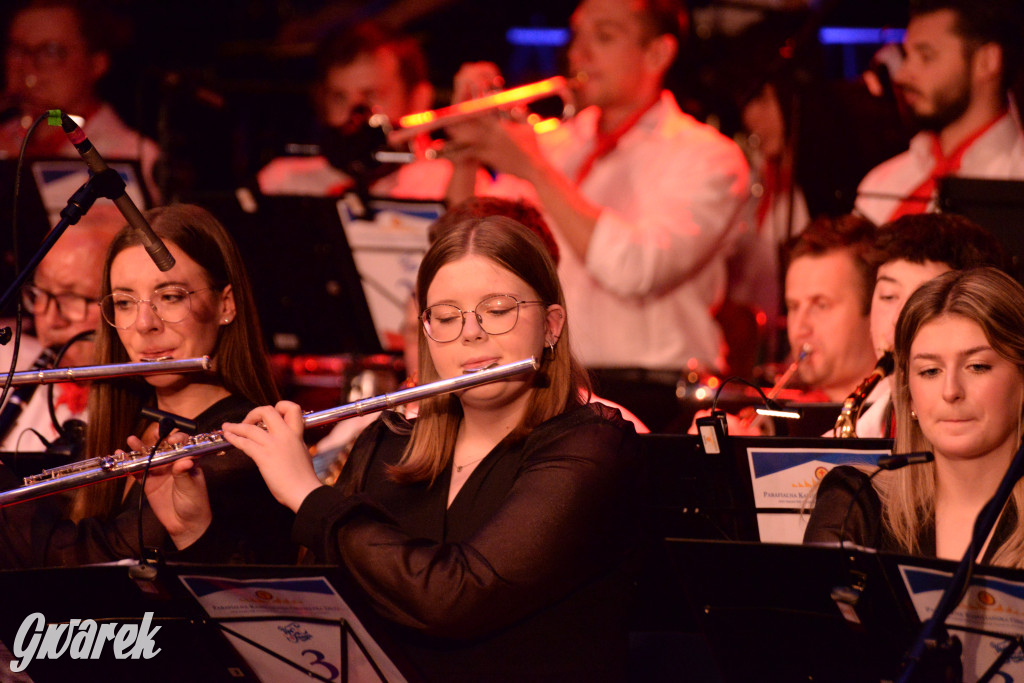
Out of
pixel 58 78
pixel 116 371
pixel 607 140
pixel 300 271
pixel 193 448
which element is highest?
pixel 58 78

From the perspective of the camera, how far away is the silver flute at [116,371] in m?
2.62

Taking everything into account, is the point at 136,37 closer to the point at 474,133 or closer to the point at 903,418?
the point at 474,133

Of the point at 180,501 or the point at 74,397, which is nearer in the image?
the point at 180,501

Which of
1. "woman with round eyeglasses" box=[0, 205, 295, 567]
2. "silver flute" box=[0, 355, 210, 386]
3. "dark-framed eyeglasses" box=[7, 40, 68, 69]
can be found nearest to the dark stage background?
"dark-framed eyeglasses" box=[7, 40, 68, 69]

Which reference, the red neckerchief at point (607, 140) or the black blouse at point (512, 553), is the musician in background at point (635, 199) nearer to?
the red neckerchief at point (607, 140)

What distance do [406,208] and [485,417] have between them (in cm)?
200

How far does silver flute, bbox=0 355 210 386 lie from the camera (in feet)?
8.59

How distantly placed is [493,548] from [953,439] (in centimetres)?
93

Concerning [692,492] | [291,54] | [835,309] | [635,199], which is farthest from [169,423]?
[291,54]

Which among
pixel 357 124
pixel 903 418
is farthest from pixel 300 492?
pixel 357 124

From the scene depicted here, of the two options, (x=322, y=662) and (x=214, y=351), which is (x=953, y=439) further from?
(x=214, y=351)

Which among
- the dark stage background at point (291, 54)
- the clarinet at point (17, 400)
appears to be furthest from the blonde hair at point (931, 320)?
the dark stage background at point (291, 54)

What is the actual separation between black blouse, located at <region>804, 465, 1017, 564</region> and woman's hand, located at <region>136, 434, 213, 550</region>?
1275 mm

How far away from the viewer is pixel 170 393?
2.76 meters
